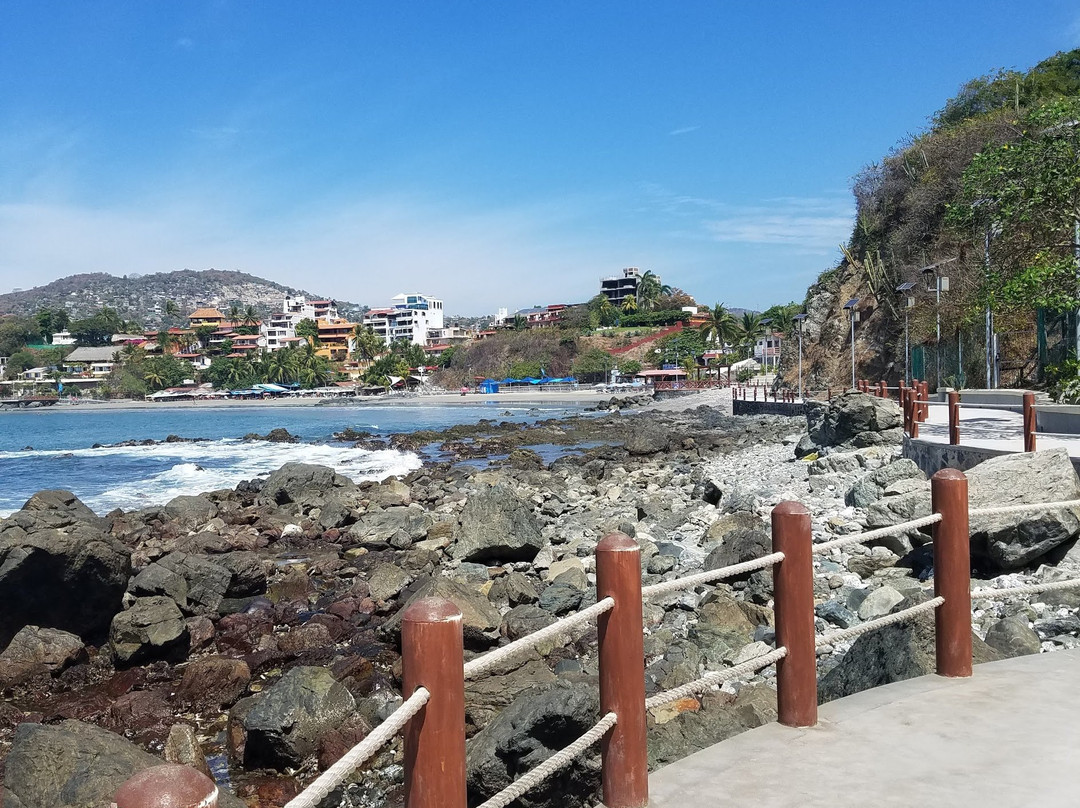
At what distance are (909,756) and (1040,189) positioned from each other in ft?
42.7

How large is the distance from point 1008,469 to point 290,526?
1380cm

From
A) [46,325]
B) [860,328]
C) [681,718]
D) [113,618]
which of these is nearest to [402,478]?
[113,618]

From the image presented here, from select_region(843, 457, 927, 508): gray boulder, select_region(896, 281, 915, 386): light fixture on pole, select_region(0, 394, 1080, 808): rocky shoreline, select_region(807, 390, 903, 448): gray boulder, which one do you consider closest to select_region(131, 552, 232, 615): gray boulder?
select_region(0, 394, 1080, 808): rocky shoreline

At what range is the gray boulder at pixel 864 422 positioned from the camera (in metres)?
18.3

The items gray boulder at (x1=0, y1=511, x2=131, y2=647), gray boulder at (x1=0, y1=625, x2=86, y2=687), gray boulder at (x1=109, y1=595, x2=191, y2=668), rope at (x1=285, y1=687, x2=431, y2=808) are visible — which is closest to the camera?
rope at (x1=285, y1=687, x2=431, y2=808)

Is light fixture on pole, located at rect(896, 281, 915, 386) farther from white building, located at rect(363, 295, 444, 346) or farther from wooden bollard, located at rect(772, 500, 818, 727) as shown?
white building, located at rect(363, 295, 444, 346)

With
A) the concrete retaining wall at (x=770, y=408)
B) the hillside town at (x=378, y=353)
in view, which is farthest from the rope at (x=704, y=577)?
the hillside town at (x=378, y=353)

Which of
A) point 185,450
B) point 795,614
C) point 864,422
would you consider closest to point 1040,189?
point 864,422

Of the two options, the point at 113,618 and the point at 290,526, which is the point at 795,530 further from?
the point at 290,526

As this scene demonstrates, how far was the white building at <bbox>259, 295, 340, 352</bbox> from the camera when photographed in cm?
13975

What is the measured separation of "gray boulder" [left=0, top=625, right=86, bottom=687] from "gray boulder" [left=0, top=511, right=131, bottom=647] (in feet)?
1.38

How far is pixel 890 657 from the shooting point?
5070 millimetres

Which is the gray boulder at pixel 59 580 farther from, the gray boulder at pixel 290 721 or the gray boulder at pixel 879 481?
the gray boulder at pixel 879 481

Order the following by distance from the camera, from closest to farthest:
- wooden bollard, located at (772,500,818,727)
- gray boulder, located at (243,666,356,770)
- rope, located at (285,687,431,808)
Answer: rope, located at (285,687,431,808), wooden bollard, located at (772,500,818,727), gray boulder, located at (243,666,356,770)
